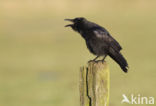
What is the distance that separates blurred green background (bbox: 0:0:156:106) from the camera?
16516 millimetres

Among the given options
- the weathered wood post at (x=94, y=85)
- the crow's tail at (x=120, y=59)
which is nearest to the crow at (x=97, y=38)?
the crow's tail at (x=120, y=59)

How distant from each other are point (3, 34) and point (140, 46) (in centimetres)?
697

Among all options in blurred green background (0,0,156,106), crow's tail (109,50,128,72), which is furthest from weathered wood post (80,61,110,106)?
blurred green background (0,0,156,106)

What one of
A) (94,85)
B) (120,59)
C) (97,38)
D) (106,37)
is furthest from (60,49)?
(94,85)

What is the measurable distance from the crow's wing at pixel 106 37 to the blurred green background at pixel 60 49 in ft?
9.05

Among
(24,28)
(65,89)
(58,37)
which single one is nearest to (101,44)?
(65,89)

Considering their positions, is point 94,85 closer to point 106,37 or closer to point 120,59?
point 120,59

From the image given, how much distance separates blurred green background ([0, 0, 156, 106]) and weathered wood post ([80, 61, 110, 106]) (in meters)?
5.40

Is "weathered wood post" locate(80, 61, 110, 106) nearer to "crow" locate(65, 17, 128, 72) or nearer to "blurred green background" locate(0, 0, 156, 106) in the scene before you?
"crow" locate(65, 17, 128, 72)

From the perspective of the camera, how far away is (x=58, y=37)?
30.1m

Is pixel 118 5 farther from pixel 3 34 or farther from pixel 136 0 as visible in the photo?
pixel 3 34

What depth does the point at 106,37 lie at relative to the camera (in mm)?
10719

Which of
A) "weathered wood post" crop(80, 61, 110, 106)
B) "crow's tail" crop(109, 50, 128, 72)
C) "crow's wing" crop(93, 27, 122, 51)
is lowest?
"weathered wood post" crop(80, 61, 110, 106)

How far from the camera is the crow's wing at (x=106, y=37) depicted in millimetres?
10508
